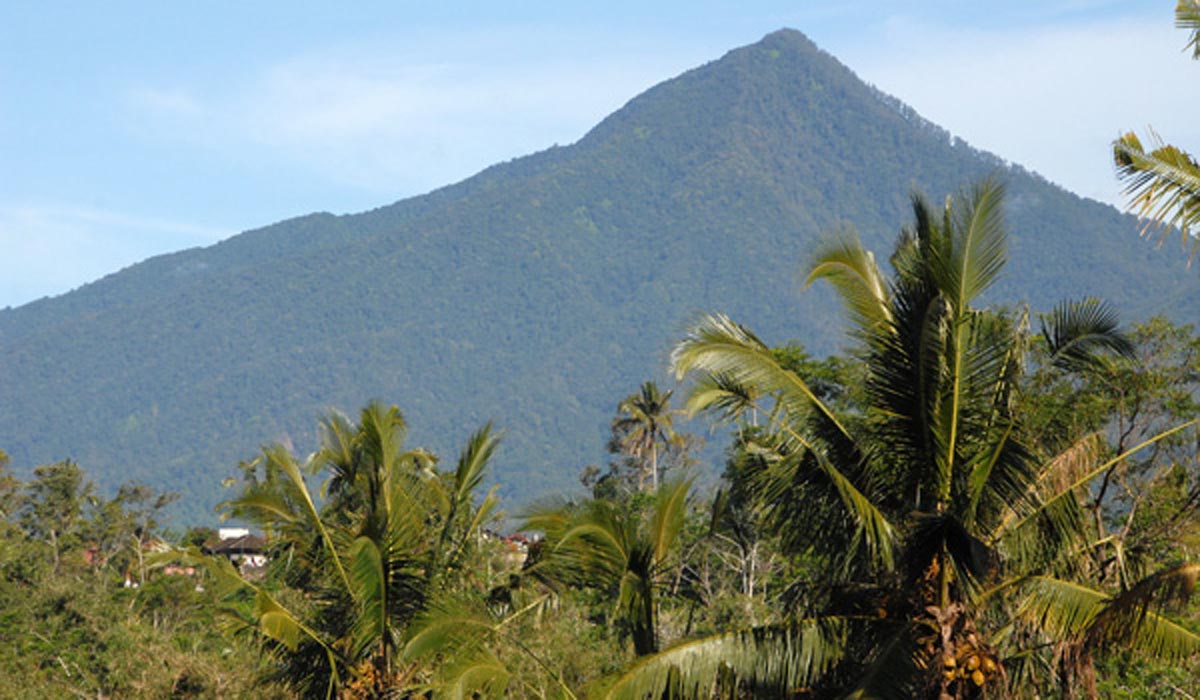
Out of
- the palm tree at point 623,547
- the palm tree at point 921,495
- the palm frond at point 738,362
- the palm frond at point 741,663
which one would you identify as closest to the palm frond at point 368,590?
the palm tree at point 623,547

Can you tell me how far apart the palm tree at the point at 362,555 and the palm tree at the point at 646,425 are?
2251 inches

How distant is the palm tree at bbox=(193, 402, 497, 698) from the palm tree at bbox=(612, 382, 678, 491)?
57.2 m

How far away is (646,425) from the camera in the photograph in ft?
256

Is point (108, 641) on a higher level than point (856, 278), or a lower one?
lower

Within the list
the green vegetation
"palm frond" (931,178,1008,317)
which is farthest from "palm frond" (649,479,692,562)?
the green vegetation

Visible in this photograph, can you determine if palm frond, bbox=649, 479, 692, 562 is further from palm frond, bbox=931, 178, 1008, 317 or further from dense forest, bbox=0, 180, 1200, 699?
palm frond, bbox=931, 178, 1008, 317

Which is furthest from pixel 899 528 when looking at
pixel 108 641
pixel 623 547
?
pixel 108 641

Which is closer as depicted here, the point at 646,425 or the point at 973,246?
the point at 973,246

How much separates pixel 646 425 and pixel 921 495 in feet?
216

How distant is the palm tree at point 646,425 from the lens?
7725cm

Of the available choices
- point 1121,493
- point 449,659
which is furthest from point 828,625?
point 1121,493

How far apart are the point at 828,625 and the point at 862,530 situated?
786mm

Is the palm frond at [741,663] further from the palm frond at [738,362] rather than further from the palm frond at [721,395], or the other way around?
the palm frond at [721,395]

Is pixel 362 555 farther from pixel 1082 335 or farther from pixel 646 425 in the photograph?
pixel 646 425
